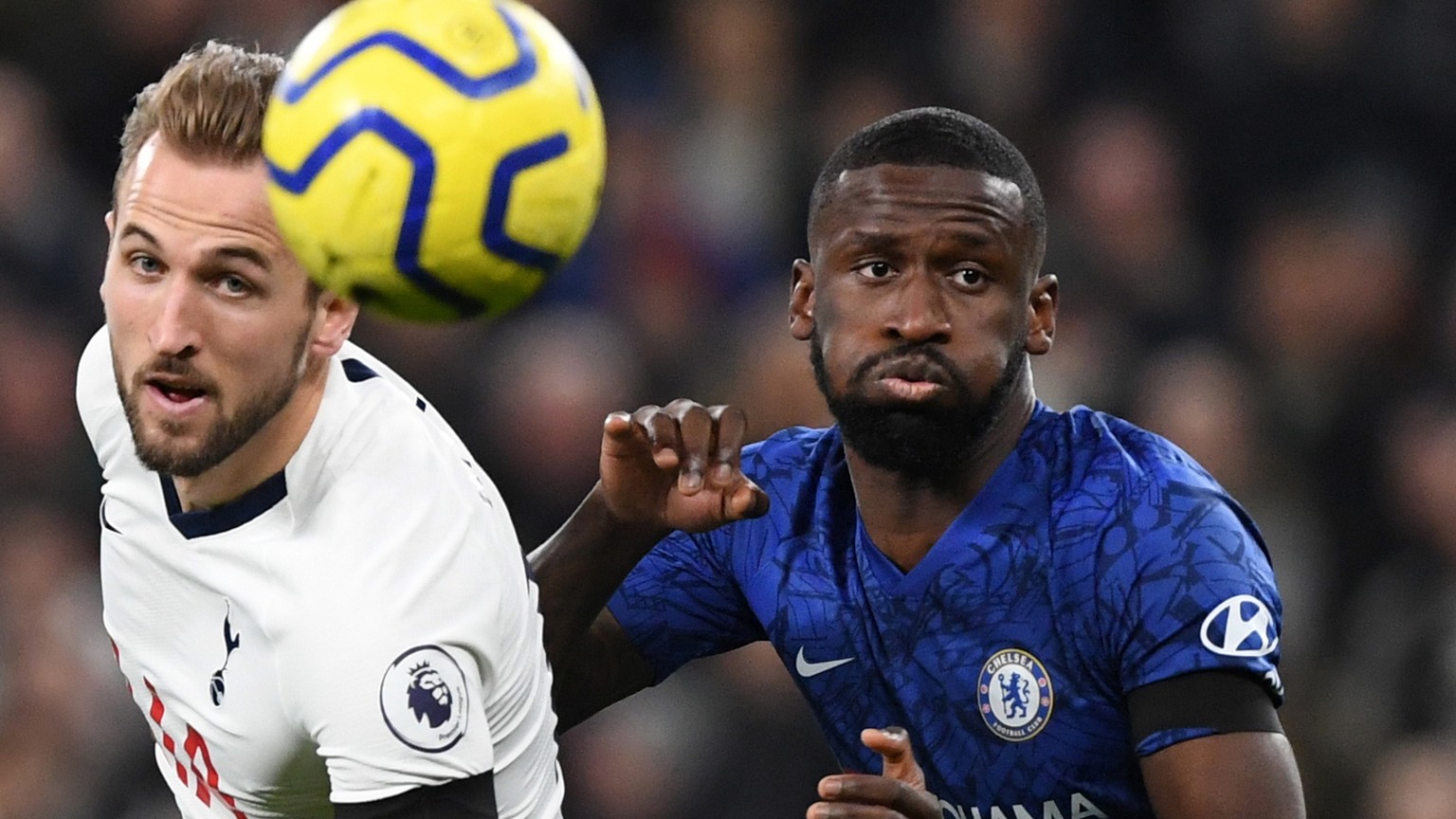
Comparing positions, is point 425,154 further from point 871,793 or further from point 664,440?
Result: point 871,793

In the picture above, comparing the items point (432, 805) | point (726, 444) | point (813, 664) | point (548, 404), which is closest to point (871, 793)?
point (432, 805)

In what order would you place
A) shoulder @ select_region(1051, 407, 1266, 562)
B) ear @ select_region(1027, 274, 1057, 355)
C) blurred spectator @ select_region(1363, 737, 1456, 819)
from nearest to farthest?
shoulder @ select_region(1051, 407, 1266, 562)
ear @ select_region(1027, 274, 1057, 355)
blurred spectator @ select_region(1363, 737, 1456, 819)

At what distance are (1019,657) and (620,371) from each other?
3505 millimetres

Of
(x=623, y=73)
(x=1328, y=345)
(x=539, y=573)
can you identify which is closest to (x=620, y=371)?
(x=623, y=73)

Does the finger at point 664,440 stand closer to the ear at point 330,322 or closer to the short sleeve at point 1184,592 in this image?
the ear at point 330,322

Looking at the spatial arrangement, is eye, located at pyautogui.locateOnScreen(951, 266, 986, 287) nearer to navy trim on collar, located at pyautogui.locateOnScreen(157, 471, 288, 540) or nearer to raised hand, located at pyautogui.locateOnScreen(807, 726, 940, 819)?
raised hand, located at pyautogui.locateOnScreen(807, 726, 940, 819)

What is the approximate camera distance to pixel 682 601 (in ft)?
14.3

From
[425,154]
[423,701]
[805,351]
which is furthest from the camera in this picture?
[805,351]

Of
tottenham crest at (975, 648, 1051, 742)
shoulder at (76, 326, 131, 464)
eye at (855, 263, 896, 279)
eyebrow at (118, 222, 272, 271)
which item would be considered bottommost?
tottenham crest at (975, 648, 1051, 742)

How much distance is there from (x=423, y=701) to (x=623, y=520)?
3.13ft

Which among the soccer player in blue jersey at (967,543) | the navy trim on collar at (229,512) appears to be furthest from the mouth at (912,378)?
the navy trim on collar at (229,512)

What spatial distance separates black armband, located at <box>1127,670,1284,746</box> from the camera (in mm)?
3551

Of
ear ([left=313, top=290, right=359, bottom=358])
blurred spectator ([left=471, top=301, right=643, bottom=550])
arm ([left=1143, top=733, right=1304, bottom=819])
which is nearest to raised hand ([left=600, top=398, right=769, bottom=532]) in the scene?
ear ([left=313, top=290, right=359, bottom=358])

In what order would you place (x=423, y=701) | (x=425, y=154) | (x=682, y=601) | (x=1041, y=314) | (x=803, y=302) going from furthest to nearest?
(x=682, y=601) → (x=803, y=302) → (x=1041, y=314) → (x=423, y=701) → (x=425, y=154)
